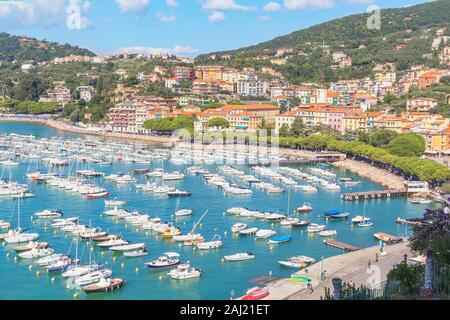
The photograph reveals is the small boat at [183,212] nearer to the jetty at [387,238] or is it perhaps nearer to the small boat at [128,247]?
the small boat at [128,247]

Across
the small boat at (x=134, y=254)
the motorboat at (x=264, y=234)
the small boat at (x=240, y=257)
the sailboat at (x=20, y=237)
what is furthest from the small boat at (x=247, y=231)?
the sailboat at (x=20, y=237)

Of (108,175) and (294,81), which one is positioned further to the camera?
(294,81)

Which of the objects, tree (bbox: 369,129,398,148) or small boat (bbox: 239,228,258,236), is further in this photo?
tree (bbox: 369,129,398,148)

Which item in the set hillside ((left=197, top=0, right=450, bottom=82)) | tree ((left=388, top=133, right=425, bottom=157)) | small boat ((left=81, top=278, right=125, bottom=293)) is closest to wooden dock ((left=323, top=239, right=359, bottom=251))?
small boat ((left=81, top=278, right=125, bottom=293))

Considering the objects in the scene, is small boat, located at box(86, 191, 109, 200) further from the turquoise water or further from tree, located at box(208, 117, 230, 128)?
tree, located at box(208, 117, 230, 128)

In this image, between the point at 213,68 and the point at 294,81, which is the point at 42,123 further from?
the point at 294,81
